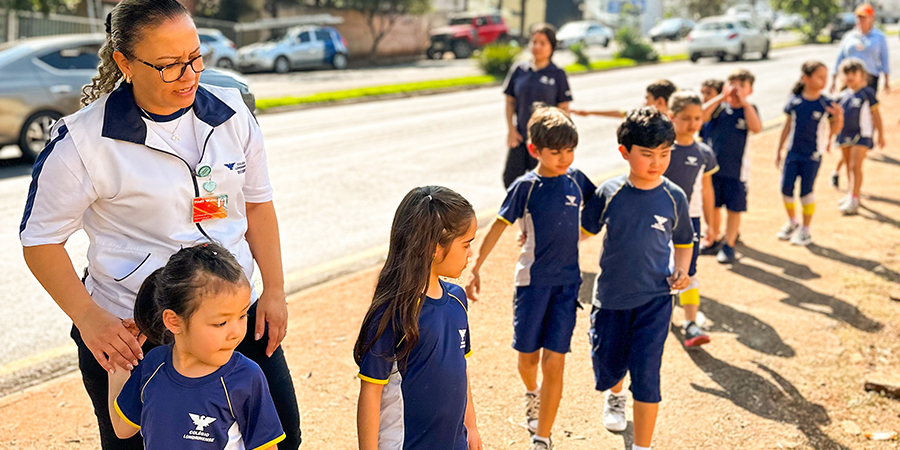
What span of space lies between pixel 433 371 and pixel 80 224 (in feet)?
3.98

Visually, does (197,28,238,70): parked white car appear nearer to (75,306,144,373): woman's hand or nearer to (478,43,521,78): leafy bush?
(478,43,521,78): leafy bush

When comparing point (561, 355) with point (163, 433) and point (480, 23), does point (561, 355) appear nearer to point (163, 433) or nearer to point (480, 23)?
point (163, 433)

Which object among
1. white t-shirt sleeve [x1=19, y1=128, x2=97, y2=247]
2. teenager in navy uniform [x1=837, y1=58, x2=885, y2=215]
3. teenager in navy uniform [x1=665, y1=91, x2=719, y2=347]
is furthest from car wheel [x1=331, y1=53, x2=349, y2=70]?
white t-shirt sleeve [x1=19, y1=128, x2=97, y2=247]

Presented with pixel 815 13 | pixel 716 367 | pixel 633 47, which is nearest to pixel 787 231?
pixel 716 367

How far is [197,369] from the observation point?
8.20 feet

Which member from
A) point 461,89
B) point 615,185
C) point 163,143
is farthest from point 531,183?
point 461,89

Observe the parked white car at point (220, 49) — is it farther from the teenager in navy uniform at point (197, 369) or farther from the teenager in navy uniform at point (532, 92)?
the teenager in navy uniform at point (197, 369)

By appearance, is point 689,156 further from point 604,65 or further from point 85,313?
point 604,65

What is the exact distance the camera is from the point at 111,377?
2623mm

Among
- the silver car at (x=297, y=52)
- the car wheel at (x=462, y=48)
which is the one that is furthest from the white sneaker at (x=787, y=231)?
the car wheel at (x=462, y=48)

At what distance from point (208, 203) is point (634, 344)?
7.48 ft

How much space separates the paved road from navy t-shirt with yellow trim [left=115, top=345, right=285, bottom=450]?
3170mm

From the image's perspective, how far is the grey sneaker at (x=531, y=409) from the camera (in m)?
4.39

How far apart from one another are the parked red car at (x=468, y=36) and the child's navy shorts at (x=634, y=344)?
32.5 metres
